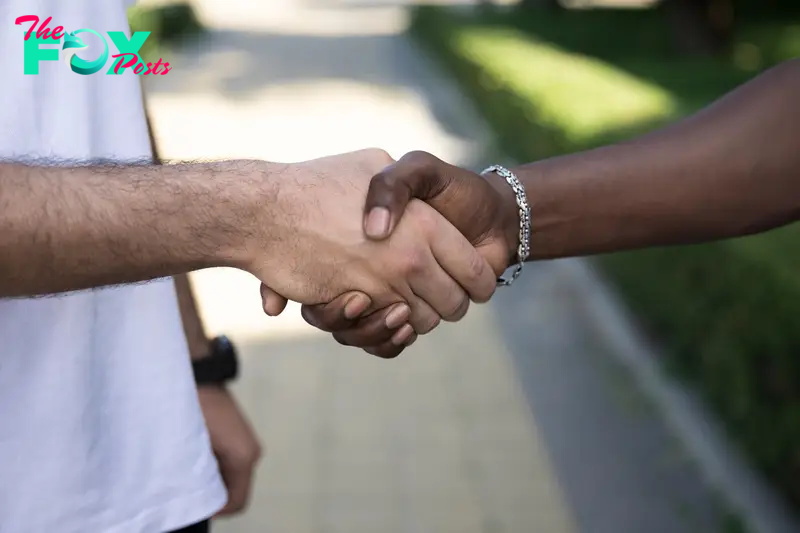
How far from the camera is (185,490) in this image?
70.9 inches

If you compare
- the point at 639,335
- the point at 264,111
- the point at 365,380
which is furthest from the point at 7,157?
the point at 264,111

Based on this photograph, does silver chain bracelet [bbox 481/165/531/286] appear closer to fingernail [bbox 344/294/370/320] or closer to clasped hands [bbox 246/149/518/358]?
clasped hands [bbox 246/149/518/358]

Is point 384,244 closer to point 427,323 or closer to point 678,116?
point 427,323

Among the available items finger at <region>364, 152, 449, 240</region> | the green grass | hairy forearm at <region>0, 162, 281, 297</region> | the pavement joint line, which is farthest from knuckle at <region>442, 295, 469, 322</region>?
the green grass

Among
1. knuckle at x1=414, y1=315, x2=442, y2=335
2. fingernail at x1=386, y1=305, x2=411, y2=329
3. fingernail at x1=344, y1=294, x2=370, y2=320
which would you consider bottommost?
knuckle at x1=414, y1=315, x2=442, y2=335

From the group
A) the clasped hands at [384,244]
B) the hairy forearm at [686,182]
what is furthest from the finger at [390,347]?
the hairy forearm at [686,182]

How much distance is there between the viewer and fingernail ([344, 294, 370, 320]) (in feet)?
6.31

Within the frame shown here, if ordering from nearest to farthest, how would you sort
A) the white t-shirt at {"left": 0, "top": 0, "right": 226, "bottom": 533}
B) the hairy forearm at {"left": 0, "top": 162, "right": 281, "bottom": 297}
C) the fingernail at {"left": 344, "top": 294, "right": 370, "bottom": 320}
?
1. the hairy forearm at {"left": 0, "top": 162, "right": 281, "bottom": 297}
2. the white t-shirt at {"left": 0, "top": 0, "right": 226, "bottom": 533}
3. the fingernail at {"left": 344, "top": 294, "right": 370, "bottom": 320}

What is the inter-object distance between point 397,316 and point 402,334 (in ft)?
0.25

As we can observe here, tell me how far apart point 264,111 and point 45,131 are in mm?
9676

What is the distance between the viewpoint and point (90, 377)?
1688 millimetres

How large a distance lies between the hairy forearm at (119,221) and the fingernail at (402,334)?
0.42 metres

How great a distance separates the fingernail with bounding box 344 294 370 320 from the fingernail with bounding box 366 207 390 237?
0.48 feet

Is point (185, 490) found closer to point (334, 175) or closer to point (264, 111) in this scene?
point (334, 175)
